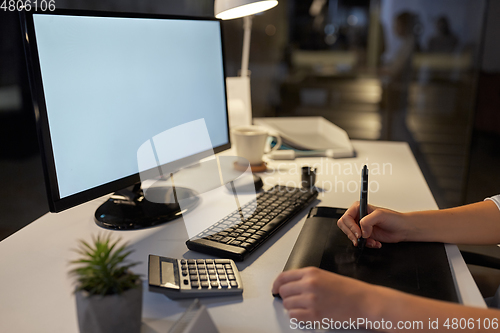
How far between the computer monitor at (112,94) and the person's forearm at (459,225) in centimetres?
49

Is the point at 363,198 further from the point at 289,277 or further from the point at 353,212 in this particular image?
the point at 289,277

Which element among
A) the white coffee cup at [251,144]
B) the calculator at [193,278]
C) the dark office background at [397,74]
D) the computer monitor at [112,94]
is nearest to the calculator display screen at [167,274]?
the calculator at [193,278]

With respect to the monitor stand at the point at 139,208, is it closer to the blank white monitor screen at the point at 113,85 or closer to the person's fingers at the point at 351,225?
the blank white monitor screen at the point at 113,85

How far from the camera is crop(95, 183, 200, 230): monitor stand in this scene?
77 centimetres

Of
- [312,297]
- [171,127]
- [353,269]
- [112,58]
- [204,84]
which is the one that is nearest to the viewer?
[312,297]

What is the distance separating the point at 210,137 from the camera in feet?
3.18

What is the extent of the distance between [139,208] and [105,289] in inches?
17.6

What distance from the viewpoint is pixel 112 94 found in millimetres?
717

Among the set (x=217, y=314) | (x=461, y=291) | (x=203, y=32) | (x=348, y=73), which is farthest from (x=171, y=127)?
(x=348, y=73)

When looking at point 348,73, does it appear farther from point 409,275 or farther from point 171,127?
point 409,275

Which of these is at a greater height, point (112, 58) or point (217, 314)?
point (112, 58)

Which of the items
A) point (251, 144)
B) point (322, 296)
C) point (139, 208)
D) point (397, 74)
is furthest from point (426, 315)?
point (397, 74)

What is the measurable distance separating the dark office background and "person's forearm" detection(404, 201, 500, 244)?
180 cm

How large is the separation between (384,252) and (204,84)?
0.58m
